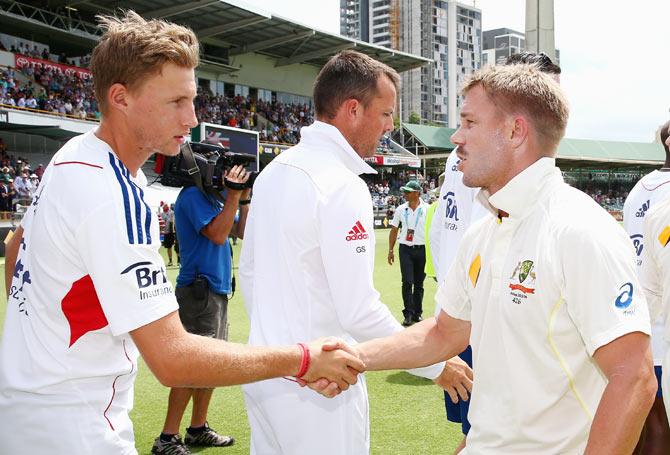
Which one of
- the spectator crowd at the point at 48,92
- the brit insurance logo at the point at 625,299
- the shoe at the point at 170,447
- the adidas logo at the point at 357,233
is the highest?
the spectator crowd at the point at 48,92

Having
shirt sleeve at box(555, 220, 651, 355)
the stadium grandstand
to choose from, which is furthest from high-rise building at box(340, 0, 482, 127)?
shirt sleeve at box(555, 220, 651, 355)

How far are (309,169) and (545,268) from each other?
44.3 inches

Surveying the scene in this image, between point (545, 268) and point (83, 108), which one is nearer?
point (545, 268)

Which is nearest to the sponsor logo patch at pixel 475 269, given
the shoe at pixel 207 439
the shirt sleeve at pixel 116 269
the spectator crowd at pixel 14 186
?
the shirt sleeve at pixel 116 269

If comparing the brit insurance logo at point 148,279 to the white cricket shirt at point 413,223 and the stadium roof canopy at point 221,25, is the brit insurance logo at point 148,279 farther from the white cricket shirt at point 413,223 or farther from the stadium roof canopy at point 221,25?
the stadium roof canopy at point 221,25

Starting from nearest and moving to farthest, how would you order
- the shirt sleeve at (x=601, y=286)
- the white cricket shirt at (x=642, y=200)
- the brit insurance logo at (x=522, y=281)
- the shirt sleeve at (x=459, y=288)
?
the shirt sleeve at (x=601, y=286), the brit insurance logo at (x=522, y=281), the shirt sleeve at (x=459, y=288), the white cricket shirt at (x=642, y=200)

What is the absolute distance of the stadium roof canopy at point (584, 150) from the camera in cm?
5825

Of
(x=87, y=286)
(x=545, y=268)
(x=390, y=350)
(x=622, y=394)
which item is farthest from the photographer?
(x=390, y=350)

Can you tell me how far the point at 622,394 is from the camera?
1.74m

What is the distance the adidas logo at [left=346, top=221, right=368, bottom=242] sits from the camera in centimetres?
259

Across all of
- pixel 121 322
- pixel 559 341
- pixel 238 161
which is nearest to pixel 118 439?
pixel 121 322

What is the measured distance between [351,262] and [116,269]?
0.92 metres

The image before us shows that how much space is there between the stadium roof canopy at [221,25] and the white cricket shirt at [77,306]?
32.8 metres

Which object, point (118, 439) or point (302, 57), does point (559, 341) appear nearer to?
point (118, 439)
